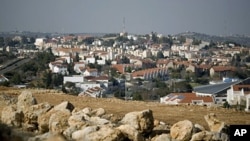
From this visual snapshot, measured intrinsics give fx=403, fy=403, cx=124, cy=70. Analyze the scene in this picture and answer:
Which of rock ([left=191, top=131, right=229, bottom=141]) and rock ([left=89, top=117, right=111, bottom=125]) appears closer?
rock ([left=191, top=131, right=229, bottom=141])

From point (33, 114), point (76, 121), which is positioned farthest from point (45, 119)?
point (76, 121)

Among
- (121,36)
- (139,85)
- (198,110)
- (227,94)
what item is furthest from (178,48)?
(198,110)

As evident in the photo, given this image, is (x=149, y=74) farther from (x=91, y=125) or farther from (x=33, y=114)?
(x=91, y=125)

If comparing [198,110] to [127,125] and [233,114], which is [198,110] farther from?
[127,125]

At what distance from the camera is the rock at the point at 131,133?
12.4ft

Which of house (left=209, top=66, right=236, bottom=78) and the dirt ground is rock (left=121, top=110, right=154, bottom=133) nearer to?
the dirt ground

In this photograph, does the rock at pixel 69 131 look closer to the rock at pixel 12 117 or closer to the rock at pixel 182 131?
the rock at pixel 12 117

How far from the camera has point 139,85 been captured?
86.4 feet

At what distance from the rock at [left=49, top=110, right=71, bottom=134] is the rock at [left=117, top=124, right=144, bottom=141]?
67 centimetres

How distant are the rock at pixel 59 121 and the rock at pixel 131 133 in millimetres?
670

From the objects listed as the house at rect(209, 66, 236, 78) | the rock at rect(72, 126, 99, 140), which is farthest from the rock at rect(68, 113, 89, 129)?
the house at rect(209, 66, 236, 78)

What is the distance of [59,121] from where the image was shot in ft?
13.8

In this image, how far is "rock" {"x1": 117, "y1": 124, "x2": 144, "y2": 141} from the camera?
378 centimetres

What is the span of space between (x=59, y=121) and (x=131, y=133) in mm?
859
